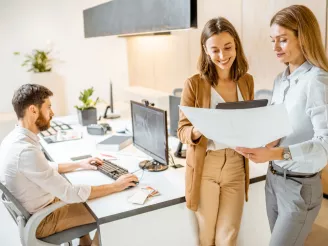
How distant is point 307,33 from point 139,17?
3.76 feet

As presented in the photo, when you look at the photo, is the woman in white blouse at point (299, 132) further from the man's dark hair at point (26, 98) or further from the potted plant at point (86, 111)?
the potted plant at point (86, 111)

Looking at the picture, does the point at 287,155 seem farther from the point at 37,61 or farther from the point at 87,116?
the point at 37,61

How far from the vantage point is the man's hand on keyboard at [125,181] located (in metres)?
1.86

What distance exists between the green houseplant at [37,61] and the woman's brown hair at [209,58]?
4191 millimetres

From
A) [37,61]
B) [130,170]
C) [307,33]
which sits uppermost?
[307,33]

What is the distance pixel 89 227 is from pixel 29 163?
0.47 m

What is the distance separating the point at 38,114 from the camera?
193 centimetres

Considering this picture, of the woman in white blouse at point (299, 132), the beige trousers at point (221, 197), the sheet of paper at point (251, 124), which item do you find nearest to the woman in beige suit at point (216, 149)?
the beige trousers at point (221, 197)

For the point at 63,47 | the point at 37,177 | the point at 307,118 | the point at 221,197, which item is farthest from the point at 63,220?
the point at 63,47

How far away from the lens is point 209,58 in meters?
1.61

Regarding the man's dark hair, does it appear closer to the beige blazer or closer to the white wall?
the beige blazer

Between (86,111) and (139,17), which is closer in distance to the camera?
(139,17)

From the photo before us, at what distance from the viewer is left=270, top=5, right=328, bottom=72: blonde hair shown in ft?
4.26

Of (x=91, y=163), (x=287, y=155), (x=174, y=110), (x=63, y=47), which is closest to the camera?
(x=287, y=155)
